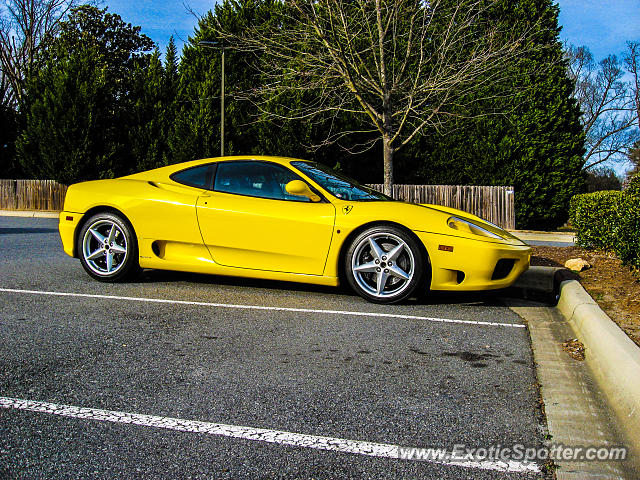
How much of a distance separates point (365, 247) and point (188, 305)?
1.63 meters

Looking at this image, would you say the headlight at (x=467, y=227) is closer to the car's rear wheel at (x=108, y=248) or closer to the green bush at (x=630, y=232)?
the green bush at (x=630, y=232)

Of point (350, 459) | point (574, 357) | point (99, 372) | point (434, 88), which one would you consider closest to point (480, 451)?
point (350, 459)

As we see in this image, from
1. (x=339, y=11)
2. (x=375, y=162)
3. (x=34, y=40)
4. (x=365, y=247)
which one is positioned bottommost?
(x=365, y=247)

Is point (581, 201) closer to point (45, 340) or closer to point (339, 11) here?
point (339, 11)

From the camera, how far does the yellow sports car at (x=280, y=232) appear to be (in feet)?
17.2

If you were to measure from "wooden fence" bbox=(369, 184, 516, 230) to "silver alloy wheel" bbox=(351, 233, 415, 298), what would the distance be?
12965mm

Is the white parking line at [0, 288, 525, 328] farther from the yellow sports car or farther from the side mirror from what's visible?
the side mirror

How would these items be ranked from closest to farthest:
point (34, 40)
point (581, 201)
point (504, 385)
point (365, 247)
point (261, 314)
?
point (504, 385) → point (261, 314) → point (365, 247) → point (581, 201) → point (34, 40)

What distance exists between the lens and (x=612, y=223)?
292 inches

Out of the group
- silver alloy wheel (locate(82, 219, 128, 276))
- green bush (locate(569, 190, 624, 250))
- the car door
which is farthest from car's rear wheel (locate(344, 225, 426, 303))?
green bush (locate(569, 190, 624, 250))

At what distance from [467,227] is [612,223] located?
10.2ft

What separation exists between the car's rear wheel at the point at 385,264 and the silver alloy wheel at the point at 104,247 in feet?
7.68

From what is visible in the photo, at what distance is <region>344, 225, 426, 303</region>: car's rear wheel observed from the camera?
522 centimetres

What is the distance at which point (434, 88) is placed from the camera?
1335cm
